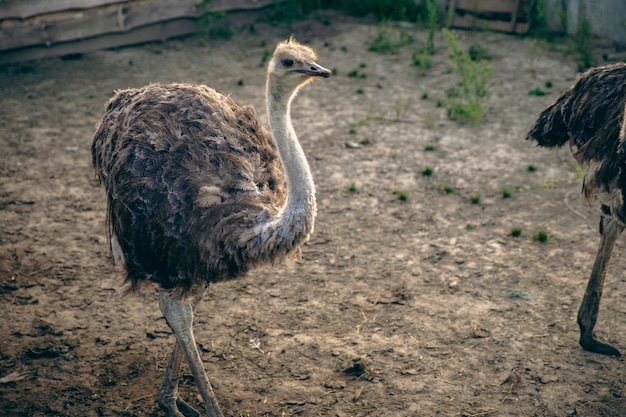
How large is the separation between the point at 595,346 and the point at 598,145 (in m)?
1.26

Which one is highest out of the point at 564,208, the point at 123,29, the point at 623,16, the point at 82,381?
the point at 623,16

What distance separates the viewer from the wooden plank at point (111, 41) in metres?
9.55

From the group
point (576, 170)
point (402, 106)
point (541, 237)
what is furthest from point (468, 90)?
point (541, 237)

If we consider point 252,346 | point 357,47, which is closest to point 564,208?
point 252,346

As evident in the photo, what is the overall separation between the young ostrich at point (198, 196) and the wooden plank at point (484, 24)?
716 centimetres

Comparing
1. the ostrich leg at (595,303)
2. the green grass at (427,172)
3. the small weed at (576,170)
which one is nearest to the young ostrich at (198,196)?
the ostrich leg at (595,303)

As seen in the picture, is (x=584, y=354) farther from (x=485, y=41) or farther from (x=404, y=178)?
(x=485, y=41)

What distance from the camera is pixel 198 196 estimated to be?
3729 millimetres

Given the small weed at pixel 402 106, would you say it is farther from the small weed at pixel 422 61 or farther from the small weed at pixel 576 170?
the small weed at pixel 576 170

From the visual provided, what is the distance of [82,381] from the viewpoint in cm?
443

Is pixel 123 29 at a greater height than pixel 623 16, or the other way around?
pixel 623 16

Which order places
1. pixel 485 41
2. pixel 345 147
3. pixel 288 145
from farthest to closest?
pixel 485 41 → pixel 345 147 → pixel 288 145

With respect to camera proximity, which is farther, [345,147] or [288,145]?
[345,147]

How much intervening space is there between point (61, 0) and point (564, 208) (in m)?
6.94
